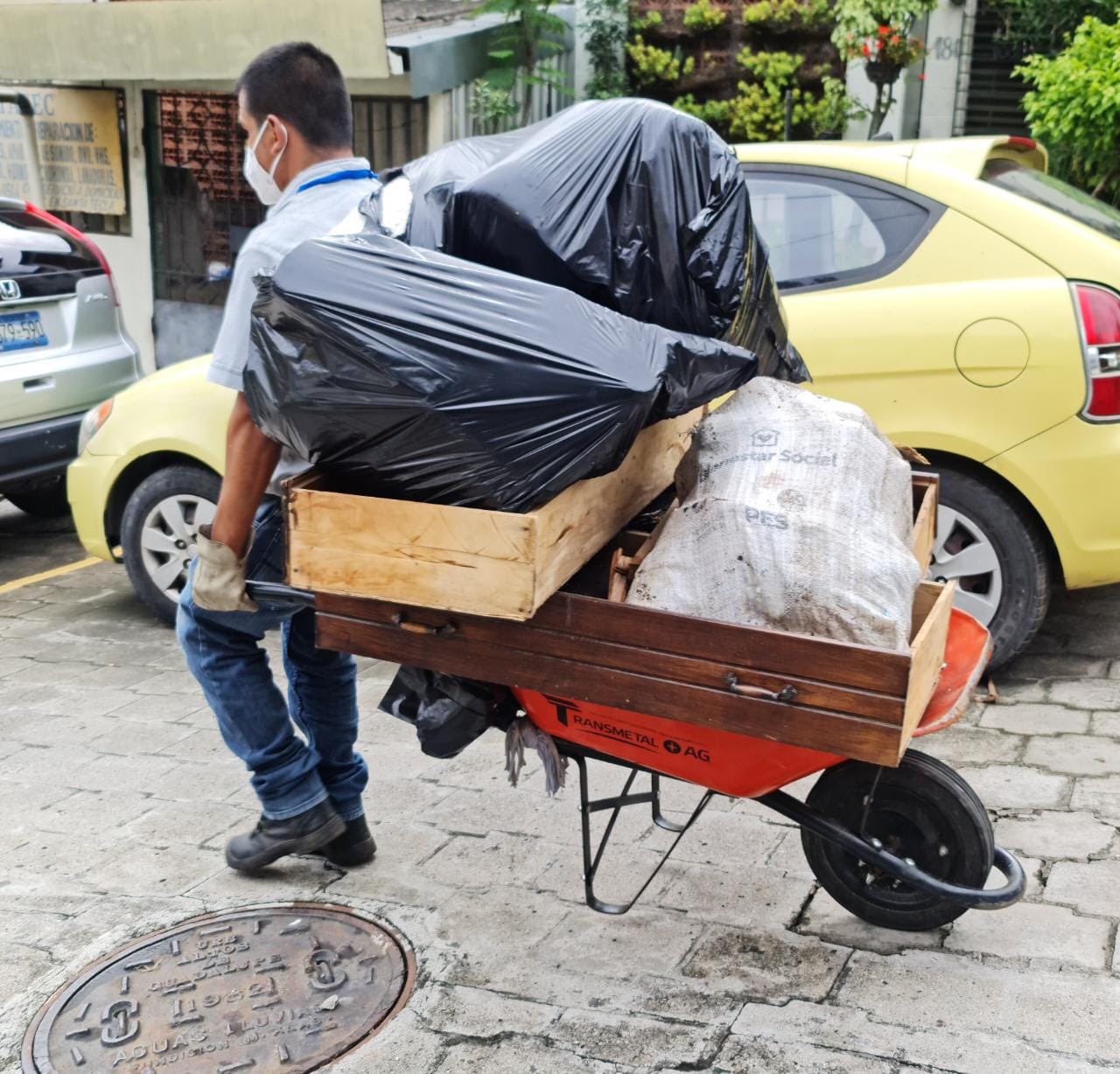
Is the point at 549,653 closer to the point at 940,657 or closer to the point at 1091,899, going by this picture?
the point at 940,657

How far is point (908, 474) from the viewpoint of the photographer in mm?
2842

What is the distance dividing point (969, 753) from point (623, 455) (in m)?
2.04

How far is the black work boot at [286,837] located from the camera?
327 cm

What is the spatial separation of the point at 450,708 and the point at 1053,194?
3238 mm

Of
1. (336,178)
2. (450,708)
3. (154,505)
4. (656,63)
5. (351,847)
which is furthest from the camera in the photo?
(656,63)

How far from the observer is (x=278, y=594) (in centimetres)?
293

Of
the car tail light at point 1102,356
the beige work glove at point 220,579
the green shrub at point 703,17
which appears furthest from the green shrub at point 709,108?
the beige work glove at point 220,579

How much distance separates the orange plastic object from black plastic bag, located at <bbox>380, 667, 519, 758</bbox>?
63 mm

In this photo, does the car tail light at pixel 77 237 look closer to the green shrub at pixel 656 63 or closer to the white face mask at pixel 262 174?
the white face mask at pixel 262 174

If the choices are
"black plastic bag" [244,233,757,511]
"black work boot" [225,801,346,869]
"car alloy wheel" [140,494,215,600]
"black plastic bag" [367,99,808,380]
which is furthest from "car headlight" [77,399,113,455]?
"black plastic bag" [244,233,757,511]

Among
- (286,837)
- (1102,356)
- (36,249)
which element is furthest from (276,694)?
(36,249)

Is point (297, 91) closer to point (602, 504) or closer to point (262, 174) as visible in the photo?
point (262, 174)

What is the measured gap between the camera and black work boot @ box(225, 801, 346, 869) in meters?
3.27

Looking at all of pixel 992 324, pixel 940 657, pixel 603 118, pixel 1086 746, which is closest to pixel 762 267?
pixel 603 118
